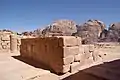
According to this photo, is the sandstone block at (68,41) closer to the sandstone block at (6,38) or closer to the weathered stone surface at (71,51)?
the weathered stone surface at (71,51)

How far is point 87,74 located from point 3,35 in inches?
407

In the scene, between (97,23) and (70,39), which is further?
(97,23)

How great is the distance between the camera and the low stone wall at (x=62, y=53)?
4934mm

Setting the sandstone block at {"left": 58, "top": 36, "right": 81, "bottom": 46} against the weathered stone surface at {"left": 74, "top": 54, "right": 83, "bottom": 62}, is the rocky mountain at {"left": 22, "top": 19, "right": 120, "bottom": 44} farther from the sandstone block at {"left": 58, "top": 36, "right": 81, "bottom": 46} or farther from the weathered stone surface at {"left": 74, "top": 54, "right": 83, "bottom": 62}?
the sandstone block at {"left": 58, "top": 36, "right": 81, "bottom": 46}

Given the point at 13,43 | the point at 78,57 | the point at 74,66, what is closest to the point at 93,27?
the point at 13,43

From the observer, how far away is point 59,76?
482 cm

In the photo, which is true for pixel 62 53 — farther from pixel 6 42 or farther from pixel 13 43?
pixel 6 42

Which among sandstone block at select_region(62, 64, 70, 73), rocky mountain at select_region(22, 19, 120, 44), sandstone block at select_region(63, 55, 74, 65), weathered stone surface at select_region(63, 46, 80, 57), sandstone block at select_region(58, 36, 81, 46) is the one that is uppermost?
rocky mountain at select_region(22, 19, 120, 44)

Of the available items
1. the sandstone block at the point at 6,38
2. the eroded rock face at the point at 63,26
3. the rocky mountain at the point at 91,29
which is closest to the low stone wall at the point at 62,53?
the sandstone block at the point at 6,38

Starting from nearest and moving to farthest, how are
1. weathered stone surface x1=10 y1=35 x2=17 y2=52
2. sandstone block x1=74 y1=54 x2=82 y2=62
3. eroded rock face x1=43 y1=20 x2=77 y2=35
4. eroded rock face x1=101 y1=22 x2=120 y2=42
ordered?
1. sandstone block x1=74 y1=54 x2=82 y2=62
2. weathered stone surface x1=10 y1=35 x2=17 y2=52
3. eroded rock face x1=43 y1=20 x2=77 y2=35
4. eroded rock face x1=101 y1=22 x2=120 y2=42

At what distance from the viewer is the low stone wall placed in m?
4.93

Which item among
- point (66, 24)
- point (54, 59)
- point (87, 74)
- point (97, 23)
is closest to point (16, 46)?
point (54, 59)

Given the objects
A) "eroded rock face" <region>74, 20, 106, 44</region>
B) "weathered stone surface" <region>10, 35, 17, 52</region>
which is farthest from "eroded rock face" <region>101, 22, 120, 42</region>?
"weathered stone surface" <region>10, 35, 17, 52</region>

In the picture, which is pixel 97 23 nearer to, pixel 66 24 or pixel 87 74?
pixel 66 24
